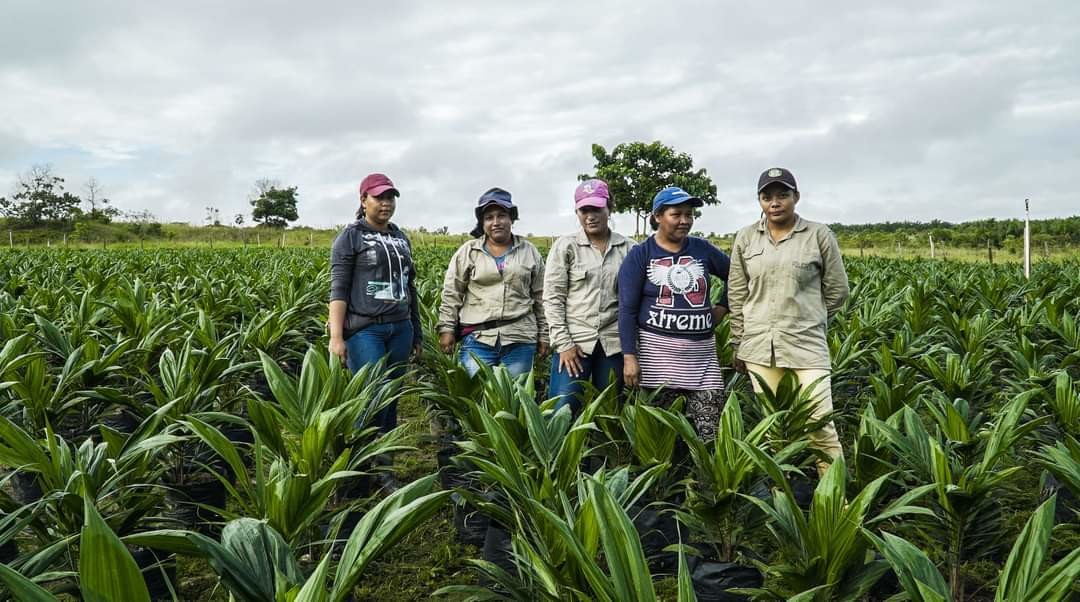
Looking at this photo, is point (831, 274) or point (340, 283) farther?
point (340, 283)

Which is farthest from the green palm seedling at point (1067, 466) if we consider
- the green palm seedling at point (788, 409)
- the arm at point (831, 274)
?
the arm at point (831, 274)

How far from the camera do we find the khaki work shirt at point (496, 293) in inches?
136

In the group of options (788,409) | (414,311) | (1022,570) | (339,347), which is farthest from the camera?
(414,311)

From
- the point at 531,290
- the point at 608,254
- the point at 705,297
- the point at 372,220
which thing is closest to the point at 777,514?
the point at 705,297

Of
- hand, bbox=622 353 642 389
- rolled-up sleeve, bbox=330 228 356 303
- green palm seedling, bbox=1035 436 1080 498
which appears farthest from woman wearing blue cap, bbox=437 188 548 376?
green palm seedling, bbox=1035 436 1080 498

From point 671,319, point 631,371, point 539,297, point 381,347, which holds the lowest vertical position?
point 631,371

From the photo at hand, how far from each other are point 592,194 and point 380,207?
3.50 feet

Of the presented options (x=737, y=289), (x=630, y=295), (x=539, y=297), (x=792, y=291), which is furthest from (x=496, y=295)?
(x=792, y=291)

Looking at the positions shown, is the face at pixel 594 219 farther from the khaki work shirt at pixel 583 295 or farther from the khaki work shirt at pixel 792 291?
the khaki work shirt at pixel 792 291

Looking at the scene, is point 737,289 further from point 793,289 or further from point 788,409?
point 788,409

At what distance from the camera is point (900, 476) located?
2.60 meters

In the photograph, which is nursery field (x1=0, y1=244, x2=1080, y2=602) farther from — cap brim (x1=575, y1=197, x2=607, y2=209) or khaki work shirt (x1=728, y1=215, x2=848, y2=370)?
cap brim (x1=575, y1=197, x2=607, y2=209)

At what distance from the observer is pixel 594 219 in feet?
10.5

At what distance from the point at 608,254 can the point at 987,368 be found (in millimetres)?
2160
